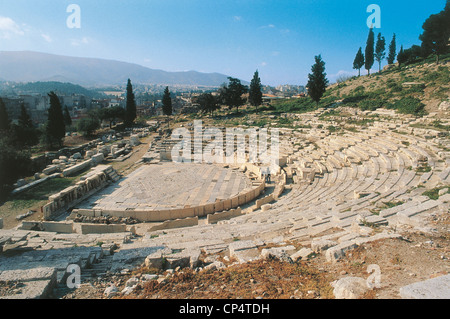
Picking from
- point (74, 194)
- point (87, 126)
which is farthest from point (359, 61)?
point (74, 194)

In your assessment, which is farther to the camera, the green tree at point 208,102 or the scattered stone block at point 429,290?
the green tree at point 208,102

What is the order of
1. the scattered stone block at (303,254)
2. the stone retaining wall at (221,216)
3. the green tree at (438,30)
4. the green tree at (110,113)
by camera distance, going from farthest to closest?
the green tree at (110,113), the green tree at (438,30), the stone retaining wall at (221,216), the scattered stone block at (303,254)

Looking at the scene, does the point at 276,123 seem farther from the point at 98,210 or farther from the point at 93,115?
the point at 93,115

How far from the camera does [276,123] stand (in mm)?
29750

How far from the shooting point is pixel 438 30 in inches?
1265

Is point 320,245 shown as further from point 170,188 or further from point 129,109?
point 129,109

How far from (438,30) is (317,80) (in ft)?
53.1

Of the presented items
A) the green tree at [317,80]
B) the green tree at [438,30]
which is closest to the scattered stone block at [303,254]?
the green tree at [317,80]

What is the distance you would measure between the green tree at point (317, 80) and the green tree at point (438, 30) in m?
13.4

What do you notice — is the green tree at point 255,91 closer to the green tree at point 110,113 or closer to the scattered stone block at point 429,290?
the green tree at point 110,113

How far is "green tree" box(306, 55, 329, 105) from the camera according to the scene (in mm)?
32312

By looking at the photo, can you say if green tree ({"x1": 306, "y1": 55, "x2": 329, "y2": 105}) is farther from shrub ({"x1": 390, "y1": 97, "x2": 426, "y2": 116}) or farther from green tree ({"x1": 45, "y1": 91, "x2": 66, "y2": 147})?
green tree ({"x1": 45, "y1": 91, "x2": 66, "y2": 147})

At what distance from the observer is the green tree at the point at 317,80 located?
3231cm
